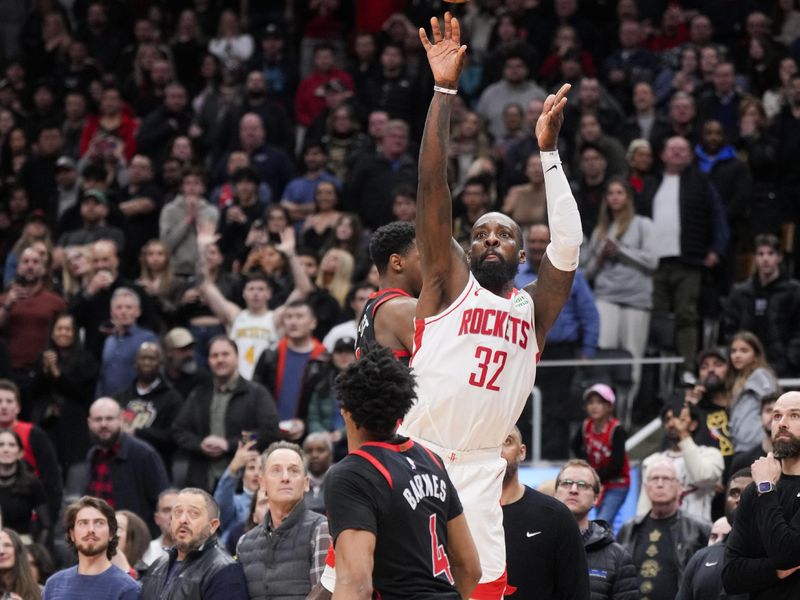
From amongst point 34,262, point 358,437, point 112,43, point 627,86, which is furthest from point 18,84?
point 358,437

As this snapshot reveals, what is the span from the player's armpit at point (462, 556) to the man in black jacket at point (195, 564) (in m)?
3.15

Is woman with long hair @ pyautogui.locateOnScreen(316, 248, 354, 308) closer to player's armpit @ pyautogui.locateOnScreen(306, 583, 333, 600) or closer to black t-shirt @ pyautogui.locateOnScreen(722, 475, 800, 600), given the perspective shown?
black t-shirt @ pyautogui.locateOnScreen(722, 475, 800, 600)

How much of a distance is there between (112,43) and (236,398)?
32.1ft

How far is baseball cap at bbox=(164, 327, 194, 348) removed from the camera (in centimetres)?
1416

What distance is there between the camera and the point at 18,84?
69.9 ft

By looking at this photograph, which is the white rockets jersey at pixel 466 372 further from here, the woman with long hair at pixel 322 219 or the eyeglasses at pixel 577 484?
the woman with long hair at pixel 322 219

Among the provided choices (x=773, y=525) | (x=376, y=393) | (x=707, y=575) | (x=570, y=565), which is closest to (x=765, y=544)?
(x=773, y=525)

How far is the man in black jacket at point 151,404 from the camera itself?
13.5 m

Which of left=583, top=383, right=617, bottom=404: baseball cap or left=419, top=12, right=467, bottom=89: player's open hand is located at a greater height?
left=419, top=12, right=467, bottom=89: player's open hand

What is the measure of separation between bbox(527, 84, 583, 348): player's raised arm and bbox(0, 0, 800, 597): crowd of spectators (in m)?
2.48

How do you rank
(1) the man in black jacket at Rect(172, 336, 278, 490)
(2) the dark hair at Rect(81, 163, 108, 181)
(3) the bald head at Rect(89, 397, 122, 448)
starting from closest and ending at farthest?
(3) the bald head at Rect(89, 397, 122, 448) → (1) the man in black jacket at Rect(172, 336, 278, 490) → (2) the dark hair at Rect(81, 163, 108, 181)

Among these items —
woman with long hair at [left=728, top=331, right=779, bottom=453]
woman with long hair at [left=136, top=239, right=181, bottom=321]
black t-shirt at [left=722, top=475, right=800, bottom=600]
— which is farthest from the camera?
woman with long hair at [left=136, top=239, right=181, bottom=321]

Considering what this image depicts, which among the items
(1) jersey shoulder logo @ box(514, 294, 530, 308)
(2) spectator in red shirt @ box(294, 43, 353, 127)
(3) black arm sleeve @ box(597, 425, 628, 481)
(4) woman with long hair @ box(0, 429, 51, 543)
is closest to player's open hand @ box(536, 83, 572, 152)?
(1) jersey shoulder logo @ box(514, 294, 530, 308)

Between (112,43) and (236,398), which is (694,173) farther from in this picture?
(112,43)
